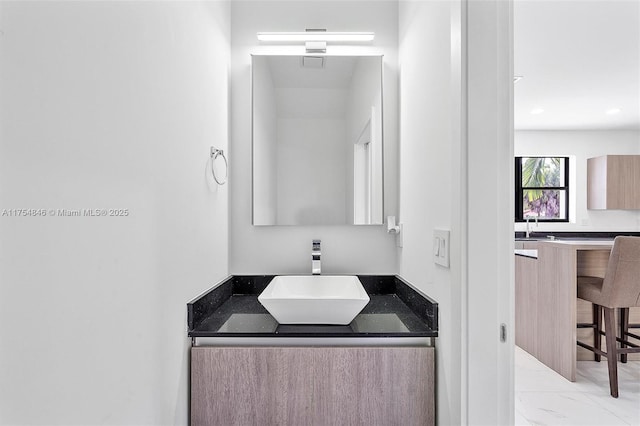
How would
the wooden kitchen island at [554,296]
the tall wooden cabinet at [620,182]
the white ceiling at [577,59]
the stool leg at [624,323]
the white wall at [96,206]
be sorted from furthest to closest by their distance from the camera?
the tall wooden cabinet at [620,182], the stool leg at [624,323], the wooden kitchen island at [554,296], the white ceiling at [577,59], the white wall at [96,206]

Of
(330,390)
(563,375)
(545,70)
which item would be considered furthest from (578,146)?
(330,390)

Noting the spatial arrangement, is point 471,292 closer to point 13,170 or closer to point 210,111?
point 13,170

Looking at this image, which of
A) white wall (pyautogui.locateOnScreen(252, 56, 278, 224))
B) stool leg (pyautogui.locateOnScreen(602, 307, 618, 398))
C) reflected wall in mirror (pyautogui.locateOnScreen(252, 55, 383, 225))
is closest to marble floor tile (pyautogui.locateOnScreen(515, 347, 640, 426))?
stool leg (pyautogui.locateOnScreen(602, 307, 618, 398))

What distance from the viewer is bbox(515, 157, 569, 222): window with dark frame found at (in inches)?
219

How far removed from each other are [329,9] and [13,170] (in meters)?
1.71

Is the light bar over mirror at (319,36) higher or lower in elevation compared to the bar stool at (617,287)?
higher

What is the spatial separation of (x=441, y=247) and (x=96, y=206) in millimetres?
954

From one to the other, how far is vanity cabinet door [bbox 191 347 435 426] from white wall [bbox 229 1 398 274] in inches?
26.6

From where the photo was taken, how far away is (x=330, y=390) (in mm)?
1298

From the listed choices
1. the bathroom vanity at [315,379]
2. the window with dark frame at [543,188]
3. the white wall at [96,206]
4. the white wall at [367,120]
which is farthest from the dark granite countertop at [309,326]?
the window with dark frame at [543,188]

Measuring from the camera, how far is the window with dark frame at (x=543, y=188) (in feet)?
18.3

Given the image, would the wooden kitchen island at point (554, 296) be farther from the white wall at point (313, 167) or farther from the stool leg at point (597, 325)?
the white wall at point (313, 167)

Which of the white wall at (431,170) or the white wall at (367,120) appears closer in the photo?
the white wall at (431,170)

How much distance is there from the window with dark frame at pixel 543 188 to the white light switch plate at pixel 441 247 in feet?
16.2
